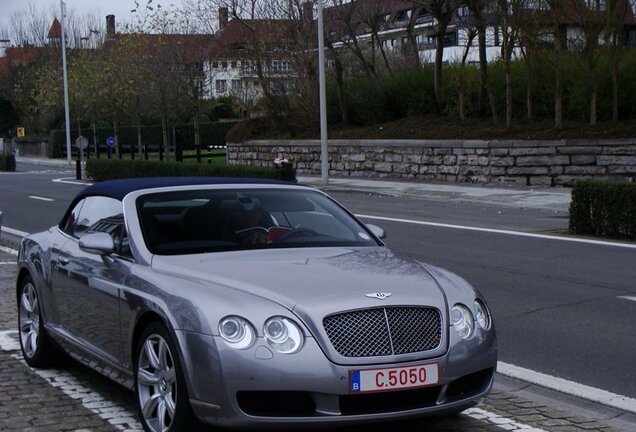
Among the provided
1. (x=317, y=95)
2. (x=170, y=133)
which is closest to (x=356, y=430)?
(x=317, y=95)

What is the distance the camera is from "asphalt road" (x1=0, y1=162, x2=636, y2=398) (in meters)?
7.92

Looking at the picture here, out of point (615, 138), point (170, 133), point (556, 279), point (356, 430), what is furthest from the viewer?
point (170, 133)

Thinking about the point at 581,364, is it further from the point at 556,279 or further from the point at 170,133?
the point at 170,133

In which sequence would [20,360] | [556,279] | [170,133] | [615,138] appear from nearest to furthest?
[20,360]
[556,279]
[615,138]
[170,133]

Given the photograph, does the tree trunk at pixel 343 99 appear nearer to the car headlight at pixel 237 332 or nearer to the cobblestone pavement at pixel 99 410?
the cobblestone pavement at pixel 99 410

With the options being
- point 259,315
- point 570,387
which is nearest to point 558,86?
point 570,387

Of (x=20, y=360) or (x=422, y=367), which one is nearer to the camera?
(x=422, y=367)

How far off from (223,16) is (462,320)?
3629 centimetres

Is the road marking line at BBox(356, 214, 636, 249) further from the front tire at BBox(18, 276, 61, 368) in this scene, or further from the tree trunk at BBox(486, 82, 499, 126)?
the tree trunk at BBox(486, 82, 499, 126)

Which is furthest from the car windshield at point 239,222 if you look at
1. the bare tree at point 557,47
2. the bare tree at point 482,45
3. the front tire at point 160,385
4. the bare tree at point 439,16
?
the bare tree at point 439,16

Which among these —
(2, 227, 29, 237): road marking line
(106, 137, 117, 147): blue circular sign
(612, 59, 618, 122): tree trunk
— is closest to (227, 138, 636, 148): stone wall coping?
(612, 59, 618, 122): tree trunk

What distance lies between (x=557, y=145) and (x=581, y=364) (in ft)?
63.6

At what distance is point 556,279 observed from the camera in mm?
11859

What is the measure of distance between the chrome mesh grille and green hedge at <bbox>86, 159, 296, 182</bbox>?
775 inches
